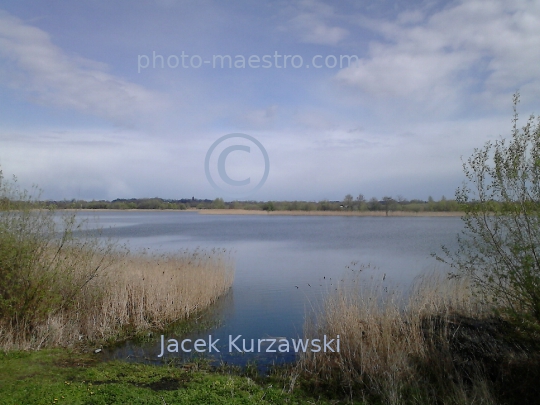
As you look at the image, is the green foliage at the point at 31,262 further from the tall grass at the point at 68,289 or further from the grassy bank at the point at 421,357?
the grassy bank at the point at 421,357

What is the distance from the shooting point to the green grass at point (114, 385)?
14.1 ft

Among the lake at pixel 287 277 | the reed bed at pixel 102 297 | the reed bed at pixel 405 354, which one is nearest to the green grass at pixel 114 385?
the reed bed at pixel 405 354

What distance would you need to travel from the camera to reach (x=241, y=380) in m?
5.36

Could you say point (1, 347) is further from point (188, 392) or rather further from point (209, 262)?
point (209, 262)

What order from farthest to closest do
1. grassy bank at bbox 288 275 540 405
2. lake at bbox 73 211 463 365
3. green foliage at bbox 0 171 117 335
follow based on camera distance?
lake at bbox 73 211 463 365 → green foliage at bbox 0 171 117 335 → grassy bank at bbox 288 275 540 405

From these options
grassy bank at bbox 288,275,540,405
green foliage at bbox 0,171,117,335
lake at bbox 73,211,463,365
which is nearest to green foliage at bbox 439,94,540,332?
grassy bank at bbox 288,275,540,405

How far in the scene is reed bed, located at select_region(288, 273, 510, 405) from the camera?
16.6ft

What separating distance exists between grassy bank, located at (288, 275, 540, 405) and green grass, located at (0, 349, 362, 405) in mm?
698

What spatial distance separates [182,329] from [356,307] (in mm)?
3764

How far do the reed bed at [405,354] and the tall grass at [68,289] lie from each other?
3575mm

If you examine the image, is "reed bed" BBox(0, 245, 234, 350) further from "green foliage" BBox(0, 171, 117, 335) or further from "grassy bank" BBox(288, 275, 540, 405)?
"grassy bank" BBox(288, 275, 540, 405)

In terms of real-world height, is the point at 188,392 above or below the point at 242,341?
above

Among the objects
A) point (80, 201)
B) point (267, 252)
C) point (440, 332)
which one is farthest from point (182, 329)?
point (267, 252)

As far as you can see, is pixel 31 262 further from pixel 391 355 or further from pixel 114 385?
pixel 391 355
